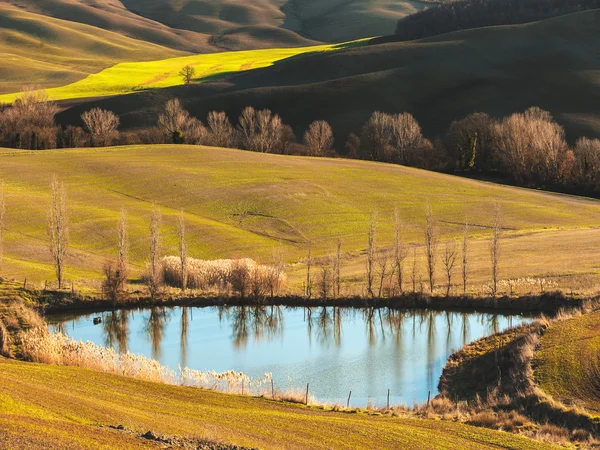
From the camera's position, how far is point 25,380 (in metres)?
28.7

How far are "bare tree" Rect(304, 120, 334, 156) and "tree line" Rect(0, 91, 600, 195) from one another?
0.59 feet

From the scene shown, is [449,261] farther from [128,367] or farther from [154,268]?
[128,367]

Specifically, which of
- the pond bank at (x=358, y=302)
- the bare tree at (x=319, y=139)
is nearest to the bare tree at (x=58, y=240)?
the pond bank at (x=358, y=302)

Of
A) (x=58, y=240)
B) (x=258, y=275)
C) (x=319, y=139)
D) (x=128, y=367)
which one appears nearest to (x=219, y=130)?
(x=319, y=139)

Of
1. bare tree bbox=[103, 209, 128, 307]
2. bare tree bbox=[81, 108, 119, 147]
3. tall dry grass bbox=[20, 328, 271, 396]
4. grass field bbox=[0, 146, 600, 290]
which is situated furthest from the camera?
bare tree bbox=[81, 108, 119, 147]

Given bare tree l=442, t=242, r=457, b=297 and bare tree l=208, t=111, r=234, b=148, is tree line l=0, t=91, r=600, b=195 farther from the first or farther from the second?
bare tree l=442, t=242, r=457, b=297

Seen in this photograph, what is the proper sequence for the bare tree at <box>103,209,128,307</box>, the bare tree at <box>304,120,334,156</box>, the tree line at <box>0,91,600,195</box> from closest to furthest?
1. the bare tree at <box>103,209,128,307</box>
2. the tree line at <box>0,91,600,195</box>
3. the bare tree at <box>304,120,334,156</box>

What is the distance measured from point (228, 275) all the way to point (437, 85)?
11965 centimetres

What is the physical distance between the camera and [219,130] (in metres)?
146

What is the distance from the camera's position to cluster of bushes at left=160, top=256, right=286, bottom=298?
197 ft

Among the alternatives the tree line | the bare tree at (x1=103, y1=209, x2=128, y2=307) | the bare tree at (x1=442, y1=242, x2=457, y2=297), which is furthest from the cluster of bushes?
the tree line

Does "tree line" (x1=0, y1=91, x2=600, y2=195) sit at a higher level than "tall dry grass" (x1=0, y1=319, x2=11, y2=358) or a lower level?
higher

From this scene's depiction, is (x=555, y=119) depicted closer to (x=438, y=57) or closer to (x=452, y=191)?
(x=438, y=57)

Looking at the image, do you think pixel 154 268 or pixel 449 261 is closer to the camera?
pixel 154 268
